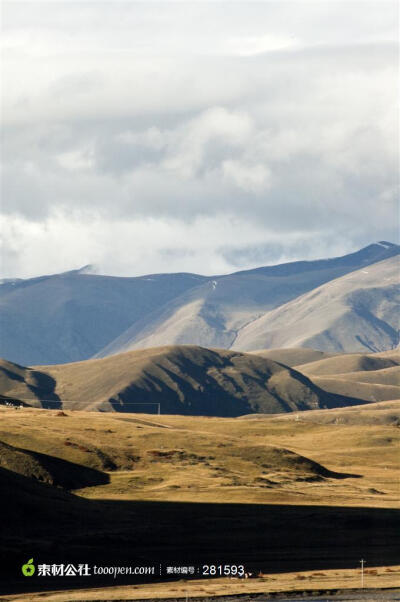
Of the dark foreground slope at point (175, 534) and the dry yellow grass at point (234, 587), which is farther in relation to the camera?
the dark foreground slope at point (175, 534)

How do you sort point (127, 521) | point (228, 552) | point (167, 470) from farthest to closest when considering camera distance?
point (167, 470), point (127, 521), point (228, 552)

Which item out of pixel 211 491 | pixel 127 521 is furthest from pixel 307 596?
pixel 211 491

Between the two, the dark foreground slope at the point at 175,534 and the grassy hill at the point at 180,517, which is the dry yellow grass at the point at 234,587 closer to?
the dark foreground slope at the point at 175,534

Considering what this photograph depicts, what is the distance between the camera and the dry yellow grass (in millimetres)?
86312

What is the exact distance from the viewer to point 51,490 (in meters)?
145

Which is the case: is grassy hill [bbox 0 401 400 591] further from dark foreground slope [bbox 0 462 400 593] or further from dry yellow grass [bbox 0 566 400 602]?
dry yellow grass [bbox 0 566 400 602]

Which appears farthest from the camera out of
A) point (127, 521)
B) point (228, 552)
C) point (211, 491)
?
point (211, 491)

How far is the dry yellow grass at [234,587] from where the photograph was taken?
86.3 m

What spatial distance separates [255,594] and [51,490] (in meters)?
62.3

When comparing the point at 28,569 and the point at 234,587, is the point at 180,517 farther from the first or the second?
the point at 234,587

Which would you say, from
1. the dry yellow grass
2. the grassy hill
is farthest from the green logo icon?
the dry yellow grass

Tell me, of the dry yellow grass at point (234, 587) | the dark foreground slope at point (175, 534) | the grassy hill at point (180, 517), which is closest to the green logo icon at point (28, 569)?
the dark foreground slope at point (175, 534)

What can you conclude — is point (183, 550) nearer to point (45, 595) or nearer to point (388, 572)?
point (388, 572)

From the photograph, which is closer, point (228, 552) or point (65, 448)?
point (228, 552)
